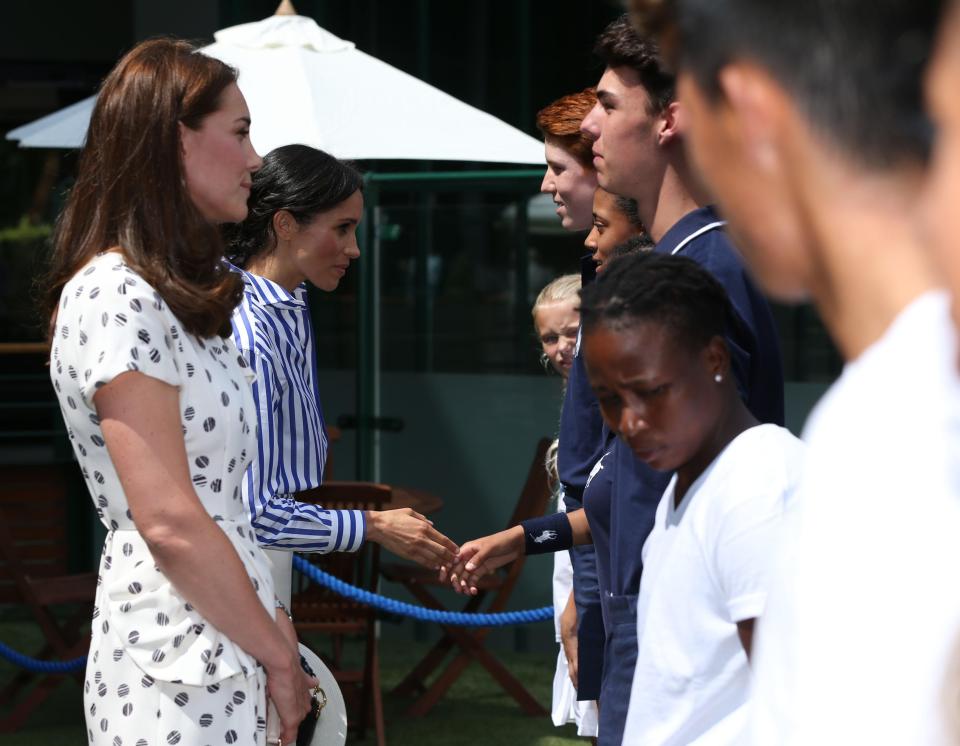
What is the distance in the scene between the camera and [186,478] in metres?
2.22

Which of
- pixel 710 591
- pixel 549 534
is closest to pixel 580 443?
pixel 549 534

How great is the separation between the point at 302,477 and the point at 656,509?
169 cm

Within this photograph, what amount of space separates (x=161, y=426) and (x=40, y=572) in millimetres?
5071

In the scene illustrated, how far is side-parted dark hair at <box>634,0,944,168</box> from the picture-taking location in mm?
866

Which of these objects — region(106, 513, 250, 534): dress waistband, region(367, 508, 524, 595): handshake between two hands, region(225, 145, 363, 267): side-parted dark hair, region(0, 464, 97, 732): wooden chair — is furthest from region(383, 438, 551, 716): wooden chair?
region(106, 513, 250, 534): dress waistband

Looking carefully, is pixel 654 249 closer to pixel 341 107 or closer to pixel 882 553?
pixel 882 553

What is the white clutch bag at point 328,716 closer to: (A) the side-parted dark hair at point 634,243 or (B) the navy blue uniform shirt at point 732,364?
(B) the navy blue uniform shirt at point 732,364

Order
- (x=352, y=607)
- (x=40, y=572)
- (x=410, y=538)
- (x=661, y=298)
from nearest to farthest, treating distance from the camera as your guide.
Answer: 1. (x=661, y=298)
2. (x=410, y=538)
3. (x=352, y=607)
4. (x=40, y=572)

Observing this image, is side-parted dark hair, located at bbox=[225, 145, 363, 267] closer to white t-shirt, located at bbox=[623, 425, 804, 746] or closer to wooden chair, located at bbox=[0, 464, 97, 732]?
white t-shirt, located at bbox=[623, 425, 804, 746]

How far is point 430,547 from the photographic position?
133 inches

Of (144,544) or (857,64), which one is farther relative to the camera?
(144,544)

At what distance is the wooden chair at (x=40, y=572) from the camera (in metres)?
5.84

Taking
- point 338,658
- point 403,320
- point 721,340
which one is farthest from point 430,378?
point 721,340

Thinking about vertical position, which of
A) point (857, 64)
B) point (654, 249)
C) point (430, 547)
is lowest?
point (430, 547)
